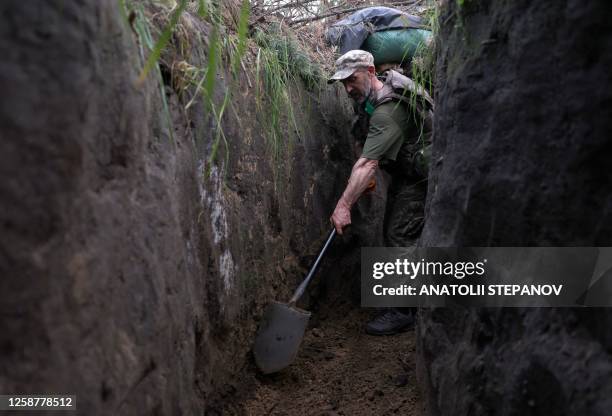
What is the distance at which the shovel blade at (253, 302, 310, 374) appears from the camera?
2.64 metres

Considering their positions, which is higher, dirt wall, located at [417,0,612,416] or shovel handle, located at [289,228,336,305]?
dirt wall, located at [417,0,612,416]

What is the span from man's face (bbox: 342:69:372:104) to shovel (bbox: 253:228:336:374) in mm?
1457

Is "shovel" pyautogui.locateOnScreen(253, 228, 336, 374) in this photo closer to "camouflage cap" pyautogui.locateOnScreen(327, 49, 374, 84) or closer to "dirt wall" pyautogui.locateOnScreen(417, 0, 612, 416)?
"dirt wall" pyautogui.locateOnScreen(417, 0, 612, 416)

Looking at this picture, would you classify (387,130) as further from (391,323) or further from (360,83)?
(391,323)

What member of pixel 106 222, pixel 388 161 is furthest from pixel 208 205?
pixel 388 161

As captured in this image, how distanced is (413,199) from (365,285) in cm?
103

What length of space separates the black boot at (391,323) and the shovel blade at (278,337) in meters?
0.68

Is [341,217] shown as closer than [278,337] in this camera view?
No

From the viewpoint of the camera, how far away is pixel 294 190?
10.8 ft

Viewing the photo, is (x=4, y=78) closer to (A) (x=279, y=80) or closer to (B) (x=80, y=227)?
(B) (x=80, y=227)

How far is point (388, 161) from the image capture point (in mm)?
3412

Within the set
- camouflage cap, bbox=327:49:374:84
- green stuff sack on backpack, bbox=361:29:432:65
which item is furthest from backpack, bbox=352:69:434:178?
green stuff sack on backpack, bbox=361:29:432:65

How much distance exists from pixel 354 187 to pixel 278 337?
102 centimetres

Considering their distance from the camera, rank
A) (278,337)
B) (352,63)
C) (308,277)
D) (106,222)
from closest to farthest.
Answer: (106,222), (278,337), (308,277), (352,63)
